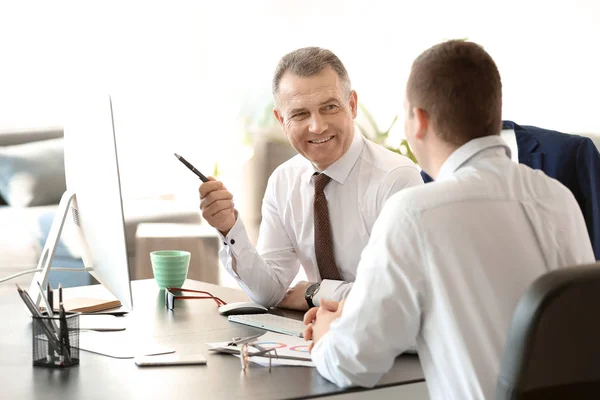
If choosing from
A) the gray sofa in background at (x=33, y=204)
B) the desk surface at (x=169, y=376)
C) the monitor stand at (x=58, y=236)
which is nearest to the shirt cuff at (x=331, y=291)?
the desk surface at (x=169, y=376)

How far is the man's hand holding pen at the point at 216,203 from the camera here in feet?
7.47

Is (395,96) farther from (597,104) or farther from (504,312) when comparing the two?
(504,312)

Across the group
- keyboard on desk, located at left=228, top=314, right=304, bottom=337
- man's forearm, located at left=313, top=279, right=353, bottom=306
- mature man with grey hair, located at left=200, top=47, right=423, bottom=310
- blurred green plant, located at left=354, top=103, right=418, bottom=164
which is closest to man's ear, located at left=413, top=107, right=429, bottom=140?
keyboard on desk, located at left=228, top=314, right=304, bottom=337

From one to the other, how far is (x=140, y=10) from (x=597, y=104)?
3235mm

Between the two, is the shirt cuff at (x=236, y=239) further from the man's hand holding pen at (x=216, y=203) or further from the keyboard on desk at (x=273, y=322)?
the keyboard on desk at (x=273, y=322)

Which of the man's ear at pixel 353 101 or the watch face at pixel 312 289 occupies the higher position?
the man's ear at pixel 353 101

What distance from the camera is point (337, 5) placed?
5.75 m

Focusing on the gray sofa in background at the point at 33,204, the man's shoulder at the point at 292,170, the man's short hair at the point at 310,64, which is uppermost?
the man's short hair at the point at 310,64

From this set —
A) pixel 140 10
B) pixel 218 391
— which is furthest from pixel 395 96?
pixel 218 391

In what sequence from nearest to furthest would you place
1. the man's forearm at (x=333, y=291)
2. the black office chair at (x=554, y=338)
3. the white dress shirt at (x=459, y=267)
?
the black office chair at (x=554, y=338) < the white dress shirt at (x=459, y=267) < the man's forearm at (x=333, y=291)

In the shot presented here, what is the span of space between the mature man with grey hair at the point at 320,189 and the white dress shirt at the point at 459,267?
3.14ft

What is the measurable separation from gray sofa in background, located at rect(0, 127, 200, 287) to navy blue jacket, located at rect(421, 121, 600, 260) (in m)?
3.17

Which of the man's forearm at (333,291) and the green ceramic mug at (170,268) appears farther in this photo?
the green ceramic mug at (170,268)

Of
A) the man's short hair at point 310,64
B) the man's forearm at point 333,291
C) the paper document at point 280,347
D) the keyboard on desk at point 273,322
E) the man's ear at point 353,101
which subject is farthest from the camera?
the man's ear at point 353,101
